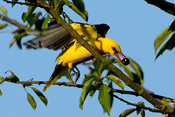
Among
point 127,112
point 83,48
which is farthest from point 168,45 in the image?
point 83,48

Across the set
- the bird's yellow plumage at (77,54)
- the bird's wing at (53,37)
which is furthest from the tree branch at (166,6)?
the bird's yellow plumage at (77,54)

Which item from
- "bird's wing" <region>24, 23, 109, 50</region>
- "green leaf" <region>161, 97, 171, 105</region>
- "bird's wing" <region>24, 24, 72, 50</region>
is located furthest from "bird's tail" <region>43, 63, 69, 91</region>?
"green leaf" <region>161, 97, 171, 105</region>

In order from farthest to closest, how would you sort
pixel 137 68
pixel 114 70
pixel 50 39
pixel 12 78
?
1. pixel 137 68
2. pixel 50 39
3. pixel 12 78
4. pixel 114 70

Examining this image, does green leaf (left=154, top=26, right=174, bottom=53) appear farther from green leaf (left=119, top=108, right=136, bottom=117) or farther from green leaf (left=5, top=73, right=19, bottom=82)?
green leaf (left=5, top=73, right=19, bottom=82)

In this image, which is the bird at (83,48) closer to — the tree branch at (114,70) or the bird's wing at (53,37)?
the bird's wing at (53,37)

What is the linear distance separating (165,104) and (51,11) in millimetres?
1051

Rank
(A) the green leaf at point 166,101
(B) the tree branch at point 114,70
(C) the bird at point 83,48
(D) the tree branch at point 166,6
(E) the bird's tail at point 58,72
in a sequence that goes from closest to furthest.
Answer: (D) the tree branch at point 166,6
(B) the tree branch at point 114,70
(A) the green leaf at point 166,101
(C) the bird at point 83,48
(E) the bird's tail at point 58,72

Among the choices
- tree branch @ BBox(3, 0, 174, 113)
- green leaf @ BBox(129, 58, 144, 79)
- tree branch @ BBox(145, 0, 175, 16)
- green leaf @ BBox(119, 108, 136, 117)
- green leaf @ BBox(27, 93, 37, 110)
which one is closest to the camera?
tree branch @ BBox(145, 0, 175, 16)

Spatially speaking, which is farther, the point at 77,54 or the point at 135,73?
the point at 77,54

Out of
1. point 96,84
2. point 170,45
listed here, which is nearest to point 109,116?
point 96,84

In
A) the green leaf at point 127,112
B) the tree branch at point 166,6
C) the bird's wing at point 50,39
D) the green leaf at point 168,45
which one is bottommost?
the green leaf at point 127,112

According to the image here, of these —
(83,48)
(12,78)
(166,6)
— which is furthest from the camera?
(83,48)

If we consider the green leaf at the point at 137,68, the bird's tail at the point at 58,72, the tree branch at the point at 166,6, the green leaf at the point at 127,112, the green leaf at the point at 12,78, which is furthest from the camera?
the bird's tail at the point at 58,72

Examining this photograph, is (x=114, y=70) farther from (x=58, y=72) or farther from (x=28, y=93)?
(x=58, y=72)
